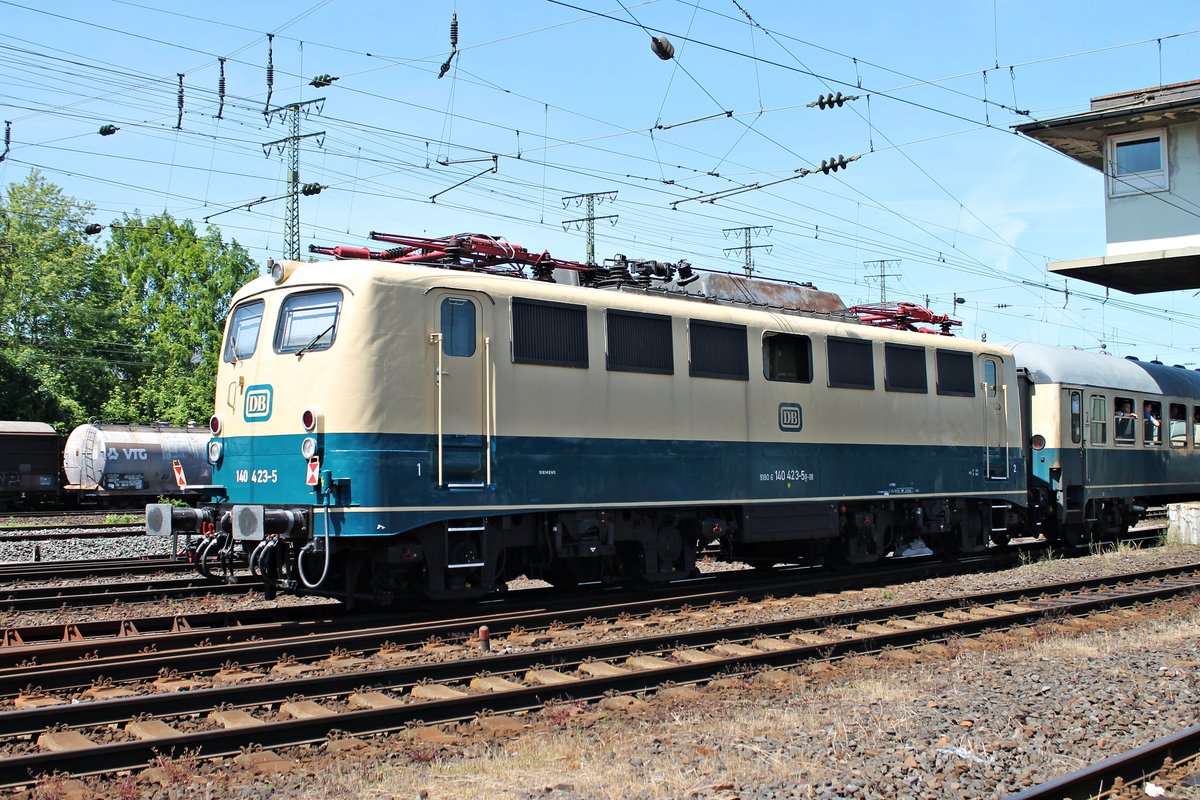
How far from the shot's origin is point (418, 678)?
29.6 ft

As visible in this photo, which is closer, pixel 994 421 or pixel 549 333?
pixel 549 333

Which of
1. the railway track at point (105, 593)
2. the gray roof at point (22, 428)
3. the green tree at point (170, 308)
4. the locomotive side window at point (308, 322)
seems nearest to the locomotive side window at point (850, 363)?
the locomotive side window at point (308, 322)

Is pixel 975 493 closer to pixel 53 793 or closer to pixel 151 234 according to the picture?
pixel 53 793

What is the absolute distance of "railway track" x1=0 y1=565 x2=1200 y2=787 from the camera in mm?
7133

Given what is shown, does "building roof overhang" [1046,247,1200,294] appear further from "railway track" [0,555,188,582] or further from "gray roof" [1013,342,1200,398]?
→ "railway track" [0,555,188,582]

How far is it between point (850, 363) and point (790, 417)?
1620 mm

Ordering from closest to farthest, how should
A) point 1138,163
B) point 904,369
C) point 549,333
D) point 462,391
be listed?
point 462,391 < point 549,333 < point 904,369 < point 1138,163

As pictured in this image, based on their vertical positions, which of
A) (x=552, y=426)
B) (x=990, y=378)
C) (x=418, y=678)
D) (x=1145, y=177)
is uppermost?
(x=1145, y=177)

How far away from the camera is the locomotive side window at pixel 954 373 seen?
694 inches

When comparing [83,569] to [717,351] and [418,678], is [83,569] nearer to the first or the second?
[418,678]

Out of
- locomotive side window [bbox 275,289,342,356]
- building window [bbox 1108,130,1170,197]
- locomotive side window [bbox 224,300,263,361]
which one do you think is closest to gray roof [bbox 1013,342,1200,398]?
building window [bbox 1108,130,1170,197]

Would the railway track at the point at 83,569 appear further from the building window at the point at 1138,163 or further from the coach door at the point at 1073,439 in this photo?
the building window at the point at 1138,163

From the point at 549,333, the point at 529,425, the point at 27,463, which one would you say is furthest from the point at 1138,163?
Answer: the point at 27,463

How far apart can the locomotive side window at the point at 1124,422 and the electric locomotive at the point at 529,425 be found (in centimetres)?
805
